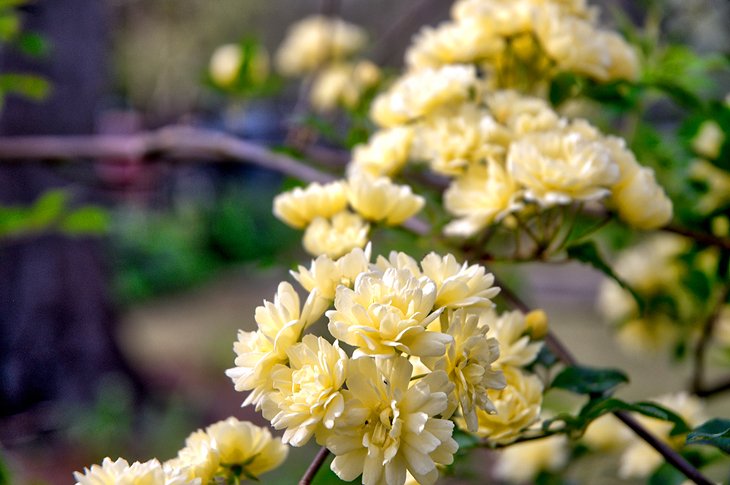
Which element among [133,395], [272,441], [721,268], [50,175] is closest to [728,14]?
[721,268]

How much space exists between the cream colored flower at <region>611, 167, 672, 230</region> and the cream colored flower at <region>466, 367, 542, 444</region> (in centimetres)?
16

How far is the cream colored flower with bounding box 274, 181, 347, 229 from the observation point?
550mm

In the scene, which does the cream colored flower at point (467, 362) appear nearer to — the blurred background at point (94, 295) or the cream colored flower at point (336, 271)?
the cream colored flower at point (336, 271)

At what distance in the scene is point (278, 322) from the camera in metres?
0.38

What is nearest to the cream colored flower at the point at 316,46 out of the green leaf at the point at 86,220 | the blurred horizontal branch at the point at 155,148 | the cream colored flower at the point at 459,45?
the blurred horizontal branch at the point at 155,148

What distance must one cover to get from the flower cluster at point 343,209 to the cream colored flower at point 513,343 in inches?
4.6

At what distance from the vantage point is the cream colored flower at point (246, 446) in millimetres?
419

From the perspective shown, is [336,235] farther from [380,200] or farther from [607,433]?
[607,433]

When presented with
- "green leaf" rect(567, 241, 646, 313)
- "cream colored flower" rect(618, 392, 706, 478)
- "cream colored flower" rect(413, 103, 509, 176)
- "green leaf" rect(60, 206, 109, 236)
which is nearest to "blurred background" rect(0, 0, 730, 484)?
"green leaf" rect(60, 206, 109, 236)

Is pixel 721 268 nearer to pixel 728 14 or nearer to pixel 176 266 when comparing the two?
pixel 728 14

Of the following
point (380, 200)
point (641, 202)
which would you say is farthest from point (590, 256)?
point (380, 200)

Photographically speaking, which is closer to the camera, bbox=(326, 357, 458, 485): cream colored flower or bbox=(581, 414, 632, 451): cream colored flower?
bbox=(326, 357, 458, 485): cream colored flower

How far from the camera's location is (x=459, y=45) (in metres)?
0.70

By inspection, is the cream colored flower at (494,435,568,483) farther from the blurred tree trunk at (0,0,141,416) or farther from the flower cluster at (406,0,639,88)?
the blurred tree trunk at (0,0,141,416)
